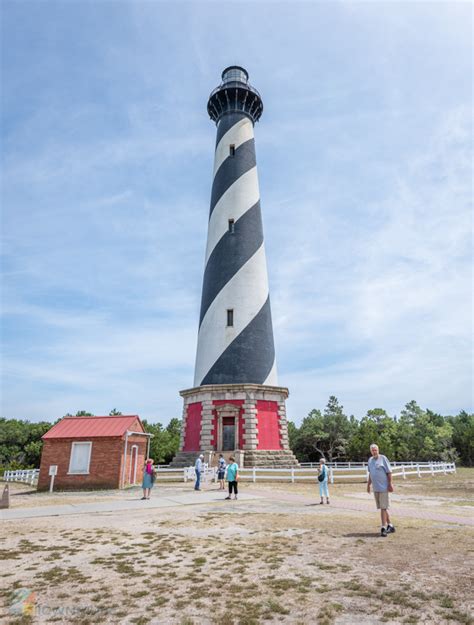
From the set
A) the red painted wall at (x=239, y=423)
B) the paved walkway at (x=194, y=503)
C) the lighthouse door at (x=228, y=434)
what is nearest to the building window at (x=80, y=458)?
the paved walkway at (x=194, y=503)

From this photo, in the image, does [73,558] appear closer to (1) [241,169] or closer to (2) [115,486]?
(2) [115,486]

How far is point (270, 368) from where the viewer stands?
92.3 ft

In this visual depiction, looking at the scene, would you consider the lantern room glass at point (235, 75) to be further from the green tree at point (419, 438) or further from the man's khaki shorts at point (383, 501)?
the green tree at point (419, 438)

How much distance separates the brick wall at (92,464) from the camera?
59.0ft

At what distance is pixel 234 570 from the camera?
229 inches

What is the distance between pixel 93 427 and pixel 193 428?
911 cm

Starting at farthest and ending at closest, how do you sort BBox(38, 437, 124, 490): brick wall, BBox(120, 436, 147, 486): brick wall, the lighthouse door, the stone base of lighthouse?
the lighthouse door < the stone base of lighthouse < BBox(120, 436, 147, 486): brick wall < BBox(38, 437, 124, 490): brick wall

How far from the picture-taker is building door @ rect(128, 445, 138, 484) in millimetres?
19641

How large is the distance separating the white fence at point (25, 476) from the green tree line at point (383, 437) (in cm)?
4110

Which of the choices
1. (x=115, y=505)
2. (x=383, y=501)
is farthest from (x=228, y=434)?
(x=383, y=501)

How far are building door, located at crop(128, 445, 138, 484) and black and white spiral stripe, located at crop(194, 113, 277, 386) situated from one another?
7892mm

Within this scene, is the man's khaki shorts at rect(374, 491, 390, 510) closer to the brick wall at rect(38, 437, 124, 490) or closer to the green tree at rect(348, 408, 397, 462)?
the brick wall at rect(38, 437, 124, 490)

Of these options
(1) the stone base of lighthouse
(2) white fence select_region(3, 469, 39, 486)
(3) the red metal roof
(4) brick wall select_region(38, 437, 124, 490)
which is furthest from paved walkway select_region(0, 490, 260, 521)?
(2) white fence select_region(3, 469, 39, 486)

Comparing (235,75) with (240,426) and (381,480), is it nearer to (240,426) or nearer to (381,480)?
(240,426)
